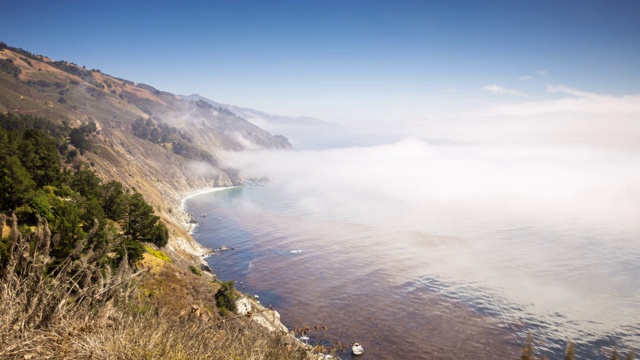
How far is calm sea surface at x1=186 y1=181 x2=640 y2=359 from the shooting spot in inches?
2096

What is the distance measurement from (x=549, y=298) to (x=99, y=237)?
8263 centimetres

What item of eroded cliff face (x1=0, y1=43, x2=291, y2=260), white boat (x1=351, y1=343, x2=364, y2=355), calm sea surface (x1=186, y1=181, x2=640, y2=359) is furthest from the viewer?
eroded cliff face (x1=0, y1=43, x2=291, y2=260)

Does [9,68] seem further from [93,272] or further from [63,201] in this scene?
[93,272]

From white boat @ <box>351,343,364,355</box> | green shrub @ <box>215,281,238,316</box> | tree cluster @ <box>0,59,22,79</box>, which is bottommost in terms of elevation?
white boat @ <box>351,343,364,355</box>

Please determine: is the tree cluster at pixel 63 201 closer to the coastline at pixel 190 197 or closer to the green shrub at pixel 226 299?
the green shrub at pixel 226 299

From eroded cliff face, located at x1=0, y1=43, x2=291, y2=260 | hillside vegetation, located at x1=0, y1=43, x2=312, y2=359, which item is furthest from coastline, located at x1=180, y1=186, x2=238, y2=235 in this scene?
hillside vegetation, located at x1=0, y1=43, x2=312, y2=359

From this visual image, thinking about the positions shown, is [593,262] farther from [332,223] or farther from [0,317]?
[0,317]

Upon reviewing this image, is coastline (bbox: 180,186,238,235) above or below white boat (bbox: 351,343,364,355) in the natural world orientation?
below

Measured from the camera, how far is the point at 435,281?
3039 inches

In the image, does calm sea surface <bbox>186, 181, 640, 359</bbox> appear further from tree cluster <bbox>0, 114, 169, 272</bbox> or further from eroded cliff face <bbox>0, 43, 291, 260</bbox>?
tree cluster <bbox>0, 114, 169, 272</bbox>

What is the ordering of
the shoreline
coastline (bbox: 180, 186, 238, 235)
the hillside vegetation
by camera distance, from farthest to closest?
the shoreline < coastline (bbox: 180, 186, 238, 235) < the hillside vegetation

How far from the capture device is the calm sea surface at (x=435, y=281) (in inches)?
2096

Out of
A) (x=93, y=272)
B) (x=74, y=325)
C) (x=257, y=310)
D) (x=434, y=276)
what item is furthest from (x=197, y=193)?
(x=74, y=325)

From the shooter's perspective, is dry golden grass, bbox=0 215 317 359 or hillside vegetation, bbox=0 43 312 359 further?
hillside vegetation, bbox=0 43 312 359
